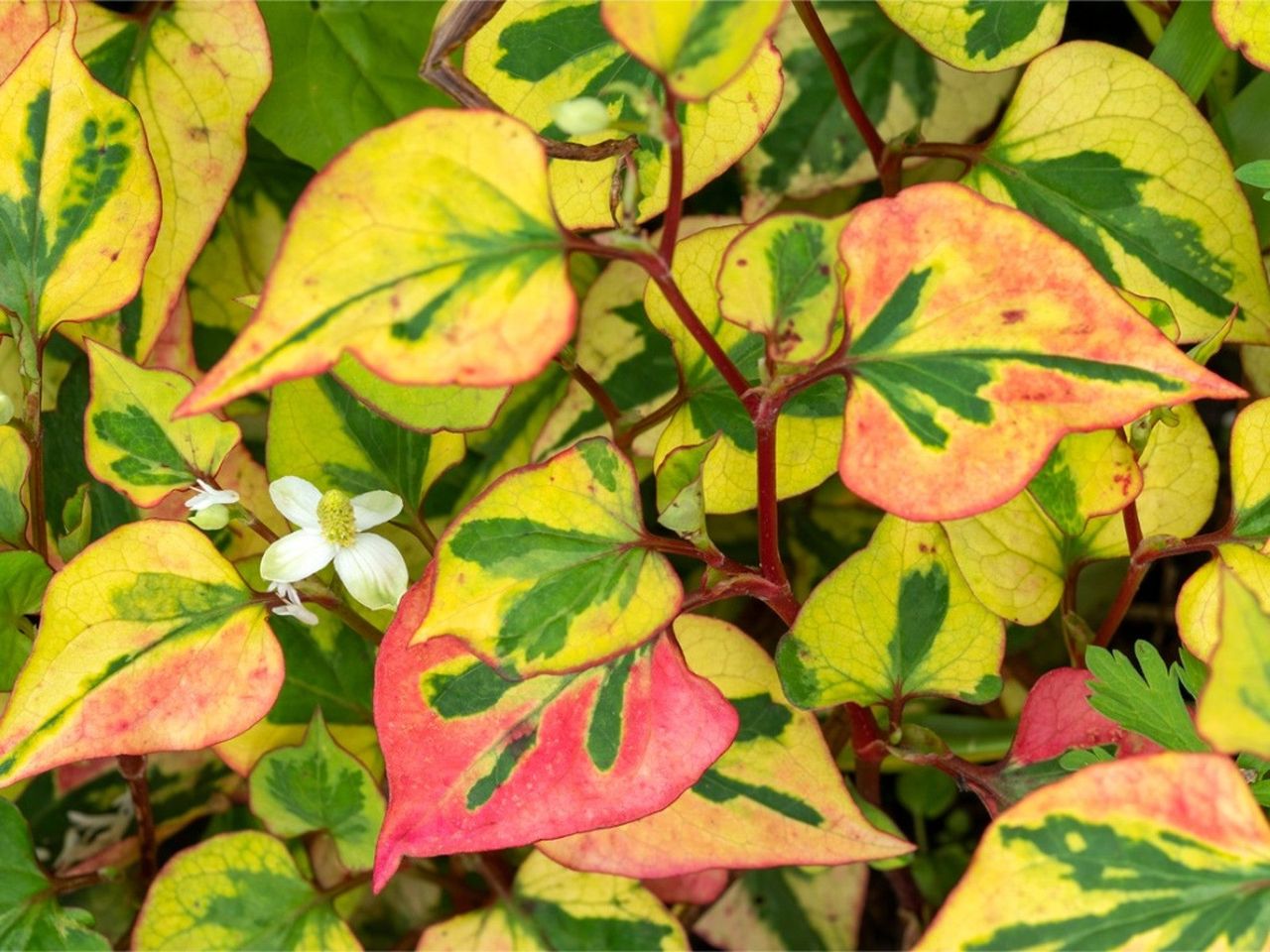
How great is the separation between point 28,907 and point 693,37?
0.70 meters

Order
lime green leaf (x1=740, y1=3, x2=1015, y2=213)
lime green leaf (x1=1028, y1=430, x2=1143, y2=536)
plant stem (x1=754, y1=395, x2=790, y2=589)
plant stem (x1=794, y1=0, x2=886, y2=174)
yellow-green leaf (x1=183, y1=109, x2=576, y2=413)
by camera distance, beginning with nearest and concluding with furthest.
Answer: yellow-green leaf (x1=183, y1=109, x2=576, y2=413), plant stem (x1=754, y1=395, x2=790, y2=589), lime green leaf (x1=1028, y1=430, x2=1143, y2=536), plant stem (x1=794, y1=0, x2=886, y2=174), lime green leaf (x1=740, y1=3, x2=1015, y2=213)

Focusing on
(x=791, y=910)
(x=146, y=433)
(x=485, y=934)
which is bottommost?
(x=791, y=910)

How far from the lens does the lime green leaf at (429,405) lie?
71 cm

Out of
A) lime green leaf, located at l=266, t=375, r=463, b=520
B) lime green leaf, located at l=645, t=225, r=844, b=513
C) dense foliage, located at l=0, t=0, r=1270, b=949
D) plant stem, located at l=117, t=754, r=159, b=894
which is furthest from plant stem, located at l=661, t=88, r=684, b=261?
plant stem, located at l=117, t=754, r=159, b=894

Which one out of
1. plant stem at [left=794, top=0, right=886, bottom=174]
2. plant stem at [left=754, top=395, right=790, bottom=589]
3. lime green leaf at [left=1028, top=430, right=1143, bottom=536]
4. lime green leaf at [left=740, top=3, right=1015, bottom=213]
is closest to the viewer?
plant stem at [left=754, top=395, right=790, bottom=589]

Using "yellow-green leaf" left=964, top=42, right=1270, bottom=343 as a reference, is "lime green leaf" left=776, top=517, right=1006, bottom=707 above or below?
below

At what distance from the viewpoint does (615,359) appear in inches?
36.8

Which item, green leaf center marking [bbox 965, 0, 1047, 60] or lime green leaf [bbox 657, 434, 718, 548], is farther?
green leaf center marking [bbox 965, 0, 1047, 60]

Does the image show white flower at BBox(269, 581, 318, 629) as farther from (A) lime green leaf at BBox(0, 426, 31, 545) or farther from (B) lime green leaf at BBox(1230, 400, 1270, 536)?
(B) lime green leaf at BBox(1230, 400, 1270, 536)

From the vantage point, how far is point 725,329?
0.73 meters

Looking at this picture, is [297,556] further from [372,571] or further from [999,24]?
[999,24]

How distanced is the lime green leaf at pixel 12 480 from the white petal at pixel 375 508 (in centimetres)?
19

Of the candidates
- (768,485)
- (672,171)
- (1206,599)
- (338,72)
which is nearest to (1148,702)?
(1206,599)

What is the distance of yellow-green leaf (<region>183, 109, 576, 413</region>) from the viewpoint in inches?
17.3
